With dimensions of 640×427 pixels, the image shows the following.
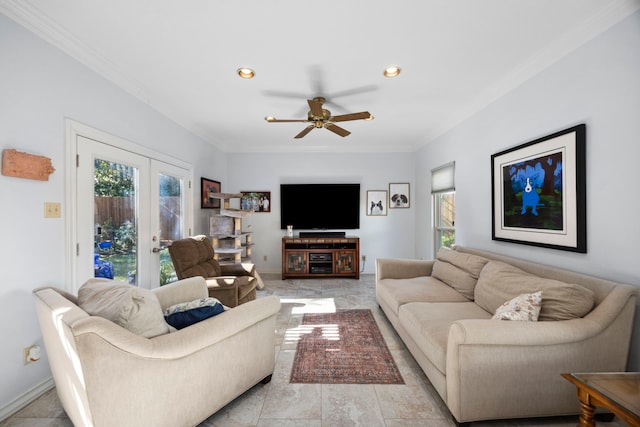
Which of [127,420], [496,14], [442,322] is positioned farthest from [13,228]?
[496,14]

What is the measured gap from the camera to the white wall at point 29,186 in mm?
1699

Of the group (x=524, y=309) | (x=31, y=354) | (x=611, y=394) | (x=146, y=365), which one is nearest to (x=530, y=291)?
(x=524, y=309)

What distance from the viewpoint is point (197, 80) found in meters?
2.73

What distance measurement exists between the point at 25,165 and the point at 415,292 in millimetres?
3150

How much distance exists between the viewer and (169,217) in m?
3.54

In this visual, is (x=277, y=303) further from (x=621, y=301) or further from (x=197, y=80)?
(x=197, y=80)

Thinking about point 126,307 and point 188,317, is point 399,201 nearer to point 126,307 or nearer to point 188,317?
point 188,317

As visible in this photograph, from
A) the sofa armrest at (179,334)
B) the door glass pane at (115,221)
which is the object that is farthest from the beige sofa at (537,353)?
the door glass pane at (115,221)

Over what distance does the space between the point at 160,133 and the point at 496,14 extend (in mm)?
3409

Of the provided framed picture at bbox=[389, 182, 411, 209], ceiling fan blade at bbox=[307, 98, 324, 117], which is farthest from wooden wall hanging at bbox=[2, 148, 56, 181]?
framed picture at bbox=[389, 182, 411, 209]

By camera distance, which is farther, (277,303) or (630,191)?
(277,303)

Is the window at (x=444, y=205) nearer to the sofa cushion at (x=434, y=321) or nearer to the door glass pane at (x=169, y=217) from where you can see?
the sofa cushion at (x=434, y=321)

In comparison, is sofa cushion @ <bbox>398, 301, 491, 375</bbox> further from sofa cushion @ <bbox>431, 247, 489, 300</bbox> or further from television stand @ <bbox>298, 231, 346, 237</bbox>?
television stand @ <bbox>298, 231, 346, 237</bbox>

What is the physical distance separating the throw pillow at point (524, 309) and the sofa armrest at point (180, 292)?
226 cm
